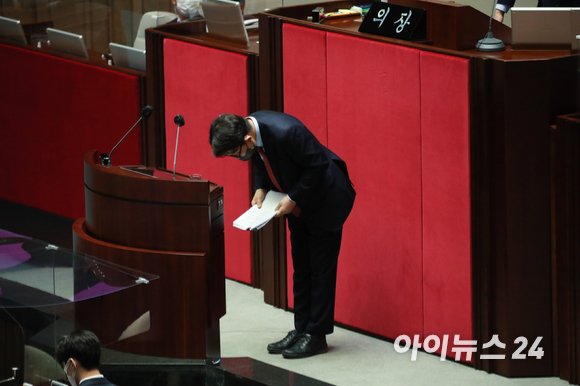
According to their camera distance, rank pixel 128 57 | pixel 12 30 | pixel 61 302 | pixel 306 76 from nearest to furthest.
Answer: pixel 61 302
pixel 306 76
pixel 128 57
pixel 12 30

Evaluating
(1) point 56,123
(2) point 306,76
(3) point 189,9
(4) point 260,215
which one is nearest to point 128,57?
(3) point 189,9

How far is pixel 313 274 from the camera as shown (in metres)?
4.09

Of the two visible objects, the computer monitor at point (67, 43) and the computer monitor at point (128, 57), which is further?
the computer monitor at point (67, 43)

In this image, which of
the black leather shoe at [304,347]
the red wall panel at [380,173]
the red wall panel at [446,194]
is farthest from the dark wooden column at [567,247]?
the black leather shoe at [304,347]

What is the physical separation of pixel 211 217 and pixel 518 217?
125cm

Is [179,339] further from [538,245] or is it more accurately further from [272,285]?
[538,245]

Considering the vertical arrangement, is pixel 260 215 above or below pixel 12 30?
below

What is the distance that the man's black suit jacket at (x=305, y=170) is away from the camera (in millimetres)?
3779

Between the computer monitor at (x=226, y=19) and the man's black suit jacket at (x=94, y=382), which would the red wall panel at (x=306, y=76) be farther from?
the man's black suit jacket at (x=94, y=382)

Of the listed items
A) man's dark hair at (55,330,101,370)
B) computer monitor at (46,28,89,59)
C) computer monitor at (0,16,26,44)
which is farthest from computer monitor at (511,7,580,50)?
computer monitor at (0,16,26,44)

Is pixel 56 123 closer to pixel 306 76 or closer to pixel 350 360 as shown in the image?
pixel 306 76

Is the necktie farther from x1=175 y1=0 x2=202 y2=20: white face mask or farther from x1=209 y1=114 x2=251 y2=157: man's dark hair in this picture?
x1=175 y1=0 x2=202 y2=20: white face mask

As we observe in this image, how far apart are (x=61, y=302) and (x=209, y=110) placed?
1866 mm

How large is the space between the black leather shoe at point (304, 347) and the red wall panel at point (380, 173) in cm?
38
